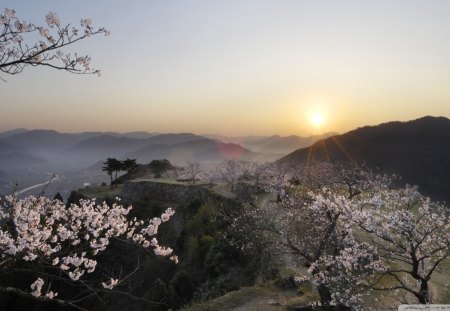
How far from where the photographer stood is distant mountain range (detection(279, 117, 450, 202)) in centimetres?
10631

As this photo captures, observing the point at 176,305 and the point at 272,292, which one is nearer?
the point at 272,292

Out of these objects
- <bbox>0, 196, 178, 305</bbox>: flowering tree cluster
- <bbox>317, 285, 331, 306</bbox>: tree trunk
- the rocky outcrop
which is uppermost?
<bbox>0, 196, 178, 305</bbox>: flowering tree cluster

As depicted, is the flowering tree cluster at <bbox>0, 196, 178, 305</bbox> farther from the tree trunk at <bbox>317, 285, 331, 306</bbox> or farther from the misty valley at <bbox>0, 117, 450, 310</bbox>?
the tree trunk at <bbox>317, 285, 331, 306</bbox>

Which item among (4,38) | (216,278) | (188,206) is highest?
(4,38)

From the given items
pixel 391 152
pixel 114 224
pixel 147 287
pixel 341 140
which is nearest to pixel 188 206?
pixel 147 287

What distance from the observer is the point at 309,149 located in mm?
150125

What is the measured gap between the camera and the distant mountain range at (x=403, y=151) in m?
106

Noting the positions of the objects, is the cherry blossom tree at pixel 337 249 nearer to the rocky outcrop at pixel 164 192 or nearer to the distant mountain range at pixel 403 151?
the rocky outcrop at pixel 164 192

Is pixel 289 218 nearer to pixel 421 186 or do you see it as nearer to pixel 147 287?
pixel 147 287

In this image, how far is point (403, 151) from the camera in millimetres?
121250

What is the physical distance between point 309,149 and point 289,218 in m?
116

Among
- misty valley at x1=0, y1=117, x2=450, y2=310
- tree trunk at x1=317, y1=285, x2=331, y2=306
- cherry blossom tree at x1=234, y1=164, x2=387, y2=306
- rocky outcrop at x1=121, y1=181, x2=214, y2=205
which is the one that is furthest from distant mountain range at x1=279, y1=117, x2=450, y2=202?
tree trunk at x1=317, y1=285, x2=331, y2=306

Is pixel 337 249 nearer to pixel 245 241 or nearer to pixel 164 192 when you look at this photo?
pixel 245 241

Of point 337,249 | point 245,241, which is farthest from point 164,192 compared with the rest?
point 337,249
